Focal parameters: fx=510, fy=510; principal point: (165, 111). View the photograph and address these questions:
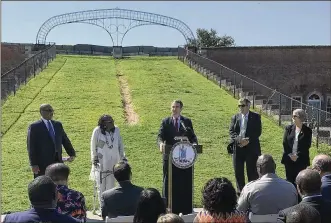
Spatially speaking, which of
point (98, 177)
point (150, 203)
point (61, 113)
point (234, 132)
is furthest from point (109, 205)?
point (61, 113)

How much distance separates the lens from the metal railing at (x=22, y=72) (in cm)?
2094

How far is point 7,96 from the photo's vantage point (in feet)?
68.0

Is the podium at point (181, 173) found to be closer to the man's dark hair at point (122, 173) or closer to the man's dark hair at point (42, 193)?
the man's dark hair at point (122, 173)

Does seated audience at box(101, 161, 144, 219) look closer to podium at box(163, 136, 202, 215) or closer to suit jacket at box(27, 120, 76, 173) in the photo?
podium at box(163, 136, 202, 215)

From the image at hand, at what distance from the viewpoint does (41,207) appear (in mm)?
4715

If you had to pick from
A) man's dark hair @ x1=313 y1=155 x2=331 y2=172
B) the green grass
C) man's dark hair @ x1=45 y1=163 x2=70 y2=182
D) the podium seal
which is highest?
man's dark hair @ x1=313 y1=155 x2=331 y2=172

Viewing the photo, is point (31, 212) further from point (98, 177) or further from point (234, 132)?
point (234, 132)

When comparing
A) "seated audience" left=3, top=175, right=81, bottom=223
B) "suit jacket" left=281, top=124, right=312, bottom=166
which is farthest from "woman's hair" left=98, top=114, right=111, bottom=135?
"seated audience" left=3, top=175, right=81, bottom=223

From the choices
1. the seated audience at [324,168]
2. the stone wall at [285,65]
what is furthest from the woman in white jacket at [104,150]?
the stone wall at [285,65]

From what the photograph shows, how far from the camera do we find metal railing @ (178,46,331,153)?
1582 centimetres

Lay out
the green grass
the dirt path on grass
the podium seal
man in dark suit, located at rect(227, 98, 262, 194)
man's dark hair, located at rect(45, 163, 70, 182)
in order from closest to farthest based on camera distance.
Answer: man's dark hair, located at rect(45, 163, 70, 182) < the podium seal < man in dark suit, located at rect(227, 98, 262, 194) < the green grass < the dirt path on grass

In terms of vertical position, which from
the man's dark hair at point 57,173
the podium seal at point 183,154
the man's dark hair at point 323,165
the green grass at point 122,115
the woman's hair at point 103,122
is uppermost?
the woman's hair at point 103,122

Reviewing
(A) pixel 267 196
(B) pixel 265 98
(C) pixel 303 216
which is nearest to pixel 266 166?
(A) pixel 267 196

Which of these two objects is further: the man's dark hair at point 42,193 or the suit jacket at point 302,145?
the suit jacket at point 302,145
